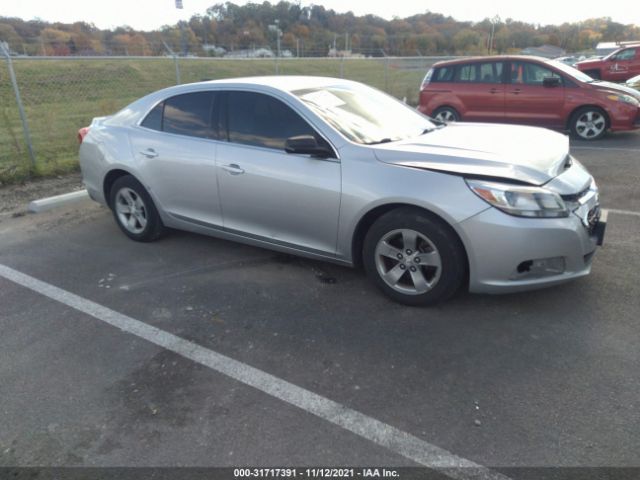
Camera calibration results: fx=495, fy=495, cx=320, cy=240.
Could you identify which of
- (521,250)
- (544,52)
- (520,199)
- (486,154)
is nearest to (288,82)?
(486,154)

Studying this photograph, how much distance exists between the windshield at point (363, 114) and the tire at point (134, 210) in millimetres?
1925

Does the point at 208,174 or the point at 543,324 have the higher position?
the point at 208,174

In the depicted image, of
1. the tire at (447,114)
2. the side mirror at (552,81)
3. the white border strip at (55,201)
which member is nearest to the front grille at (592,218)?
the white border strip at (55,201)

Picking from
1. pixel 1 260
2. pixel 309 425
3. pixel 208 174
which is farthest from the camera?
pixel 1 260

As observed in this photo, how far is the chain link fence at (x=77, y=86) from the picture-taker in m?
7.85

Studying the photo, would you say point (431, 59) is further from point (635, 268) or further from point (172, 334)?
point (172, 334)

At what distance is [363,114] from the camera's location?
4191mm

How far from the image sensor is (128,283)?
4199 mm

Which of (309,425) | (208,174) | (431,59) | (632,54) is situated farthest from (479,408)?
(632,54)

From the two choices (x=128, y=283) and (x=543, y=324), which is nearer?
(x=543, y=324)

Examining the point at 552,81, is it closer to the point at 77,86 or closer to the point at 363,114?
the point at 363,114

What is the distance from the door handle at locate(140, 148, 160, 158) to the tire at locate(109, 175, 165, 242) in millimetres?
333

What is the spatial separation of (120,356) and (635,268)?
3949 millimetres

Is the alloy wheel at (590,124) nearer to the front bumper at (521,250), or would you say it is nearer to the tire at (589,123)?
the tire at (589,123)
